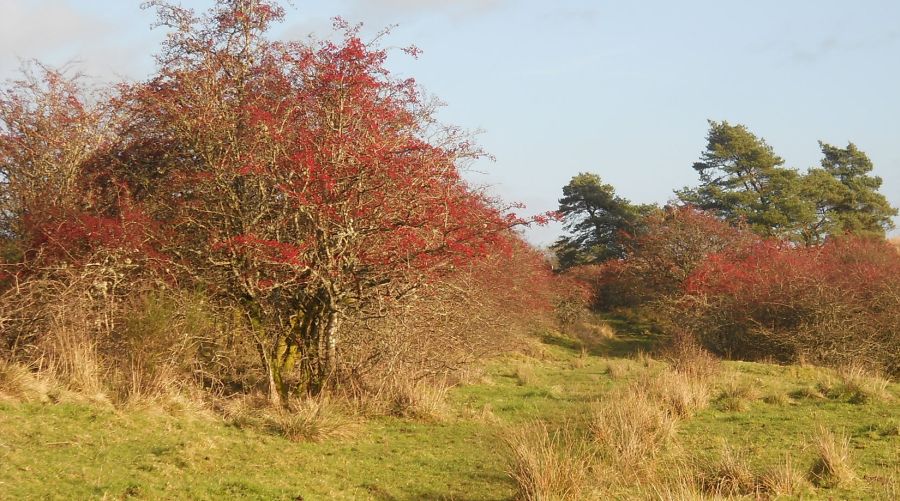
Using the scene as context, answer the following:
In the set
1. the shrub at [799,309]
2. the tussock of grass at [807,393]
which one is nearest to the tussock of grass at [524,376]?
the tussock of grass at [807,393]

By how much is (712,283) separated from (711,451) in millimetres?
20197

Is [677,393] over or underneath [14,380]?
underneath

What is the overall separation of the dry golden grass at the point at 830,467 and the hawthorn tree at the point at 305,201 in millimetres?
4731

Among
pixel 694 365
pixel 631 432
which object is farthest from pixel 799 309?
pixel 631 432

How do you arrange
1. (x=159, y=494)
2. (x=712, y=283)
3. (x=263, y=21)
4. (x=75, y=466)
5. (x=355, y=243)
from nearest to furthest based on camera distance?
(x=159, y=494) → (x=75, y=466) → (x=355, y=243) → (x=263, y=21) → (x=712, y=283)

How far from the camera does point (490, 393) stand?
1364 centimetres

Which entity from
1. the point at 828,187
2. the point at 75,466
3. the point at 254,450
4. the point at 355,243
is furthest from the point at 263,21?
the point at 828,187

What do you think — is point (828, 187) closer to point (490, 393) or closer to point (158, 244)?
point (490, 393)

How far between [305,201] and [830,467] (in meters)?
6.63

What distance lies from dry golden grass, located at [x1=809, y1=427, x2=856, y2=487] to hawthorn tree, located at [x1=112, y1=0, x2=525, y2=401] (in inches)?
186

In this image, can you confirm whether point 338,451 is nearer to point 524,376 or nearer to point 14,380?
point 14,380

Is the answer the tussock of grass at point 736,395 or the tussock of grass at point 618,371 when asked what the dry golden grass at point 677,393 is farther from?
the tussock of grass at point 618,371

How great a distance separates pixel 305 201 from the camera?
376 inches

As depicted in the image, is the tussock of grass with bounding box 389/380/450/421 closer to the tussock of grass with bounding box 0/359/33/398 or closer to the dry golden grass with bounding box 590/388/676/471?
the dry golden grass with bounding box 590/388/676/471
